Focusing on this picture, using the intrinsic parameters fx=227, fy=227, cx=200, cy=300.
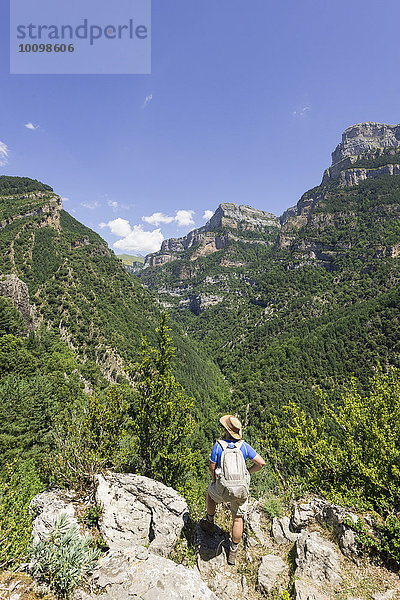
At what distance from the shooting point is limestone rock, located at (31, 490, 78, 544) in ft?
16.1

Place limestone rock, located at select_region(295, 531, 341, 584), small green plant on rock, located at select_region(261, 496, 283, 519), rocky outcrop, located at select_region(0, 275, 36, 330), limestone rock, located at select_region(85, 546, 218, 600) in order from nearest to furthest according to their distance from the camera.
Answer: limestone rock, located at select_region(85, 546, 218, 600) → limestone rock, located at select_region(295, 531, 341, 584) → small green plant on rock, located at select_region(261, 496, 283, 519) → rocky outcrop, located at select_region(0, 275, 36, 330)

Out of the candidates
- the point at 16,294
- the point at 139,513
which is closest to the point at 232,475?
Result: the point at 139,513

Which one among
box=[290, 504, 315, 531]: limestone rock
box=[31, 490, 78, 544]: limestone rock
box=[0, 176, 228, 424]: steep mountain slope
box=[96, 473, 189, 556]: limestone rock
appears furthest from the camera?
box=[0, 176, 228, 424]: steep mountain slope

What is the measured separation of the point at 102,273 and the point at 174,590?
382 ft

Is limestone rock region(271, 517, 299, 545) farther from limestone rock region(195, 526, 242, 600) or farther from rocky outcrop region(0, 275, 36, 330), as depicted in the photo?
rocky outcrop region(0, 275, 36, 330)

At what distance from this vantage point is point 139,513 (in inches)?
225

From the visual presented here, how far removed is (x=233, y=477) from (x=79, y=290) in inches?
3669

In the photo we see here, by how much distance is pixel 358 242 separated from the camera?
151250mm

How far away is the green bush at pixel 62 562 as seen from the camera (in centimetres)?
300

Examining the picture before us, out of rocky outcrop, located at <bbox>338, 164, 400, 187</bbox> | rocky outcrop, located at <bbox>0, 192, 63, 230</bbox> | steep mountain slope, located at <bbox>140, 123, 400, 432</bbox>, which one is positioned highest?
rocky outcrop, located at <bbox>338, 164, 400, 187</bbox>

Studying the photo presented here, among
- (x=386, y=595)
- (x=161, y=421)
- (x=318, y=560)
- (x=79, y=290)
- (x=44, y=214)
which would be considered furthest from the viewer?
(x=44, y=214)

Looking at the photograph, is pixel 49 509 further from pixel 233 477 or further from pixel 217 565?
pixel 233 477

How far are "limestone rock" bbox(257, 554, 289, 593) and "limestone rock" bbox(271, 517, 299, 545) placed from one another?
0.58 meters

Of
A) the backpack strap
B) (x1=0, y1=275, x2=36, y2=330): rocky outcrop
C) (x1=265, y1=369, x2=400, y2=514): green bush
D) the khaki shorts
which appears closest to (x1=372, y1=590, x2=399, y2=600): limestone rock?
(x1=265, y1=369, x2=400, y2=514): green bush
